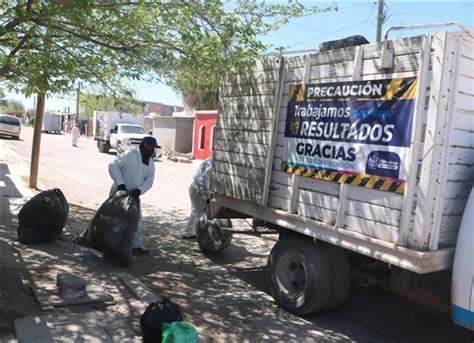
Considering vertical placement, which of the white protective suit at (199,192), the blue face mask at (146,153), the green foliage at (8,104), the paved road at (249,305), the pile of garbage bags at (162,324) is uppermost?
the green foliage at (8,104)

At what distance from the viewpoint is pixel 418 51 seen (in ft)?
11.7

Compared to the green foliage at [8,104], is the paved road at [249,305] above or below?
below

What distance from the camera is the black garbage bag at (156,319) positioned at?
11.5 ft

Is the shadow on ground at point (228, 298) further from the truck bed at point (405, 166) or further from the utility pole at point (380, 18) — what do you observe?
the utility pole at point (380, 18)

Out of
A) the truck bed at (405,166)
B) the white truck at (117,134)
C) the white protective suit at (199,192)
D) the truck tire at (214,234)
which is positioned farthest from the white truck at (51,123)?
the truck bed at (405,166)

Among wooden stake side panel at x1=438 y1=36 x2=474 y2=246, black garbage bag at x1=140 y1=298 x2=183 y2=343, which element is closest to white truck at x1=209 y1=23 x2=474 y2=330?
wooden stake side panel at x1=438 y1=36 x2=474 y2=246

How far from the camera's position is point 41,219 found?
6074mm

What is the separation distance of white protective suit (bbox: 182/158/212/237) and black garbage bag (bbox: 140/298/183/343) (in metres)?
2.82

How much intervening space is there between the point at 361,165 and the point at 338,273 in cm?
→ 116

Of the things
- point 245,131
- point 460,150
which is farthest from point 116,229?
point 460,150

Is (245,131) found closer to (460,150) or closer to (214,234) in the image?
(214,234)

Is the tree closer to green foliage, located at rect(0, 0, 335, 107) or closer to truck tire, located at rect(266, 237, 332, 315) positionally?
green foliage, located at rect(0, 0, 335, 107)

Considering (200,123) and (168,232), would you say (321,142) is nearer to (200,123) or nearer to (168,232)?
(168,232)

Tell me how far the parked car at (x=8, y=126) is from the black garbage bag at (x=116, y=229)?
27.1 metres
